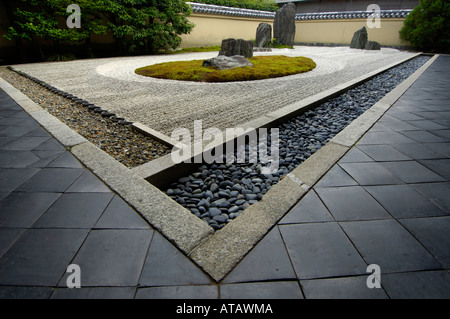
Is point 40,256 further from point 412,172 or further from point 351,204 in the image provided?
point 412,172

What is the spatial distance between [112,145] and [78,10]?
9.01m

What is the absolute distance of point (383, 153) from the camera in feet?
7.72

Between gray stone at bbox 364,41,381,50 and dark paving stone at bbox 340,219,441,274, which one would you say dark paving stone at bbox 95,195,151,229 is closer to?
dark paving stone at bbox 340,219,441,274

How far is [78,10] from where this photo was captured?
28.1 ft

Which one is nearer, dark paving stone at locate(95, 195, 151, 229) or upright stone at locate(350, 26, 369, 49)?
dark paving stone at locate(95, 195, 151, 229)

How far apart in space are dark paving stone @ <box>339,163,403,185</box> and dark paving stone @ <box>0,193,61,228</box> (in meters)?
2.33

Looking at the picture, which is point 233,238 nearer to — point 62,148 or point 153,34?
point 62,148

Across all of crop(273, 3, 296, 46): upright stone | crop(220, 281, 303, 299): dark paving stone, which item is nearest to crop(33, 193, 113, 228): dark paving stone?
crop(220, 281, 303, 299): dark paving stone

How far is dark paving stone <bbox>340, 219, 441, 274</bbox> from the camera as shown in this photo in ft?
3.92

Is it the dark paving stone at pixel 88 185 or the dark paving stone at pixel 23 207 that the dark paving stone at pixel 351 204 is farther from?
the dark paving stone at pixel 23 207

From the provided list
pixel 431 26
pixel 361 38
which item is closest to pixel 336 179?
pixel 431 26

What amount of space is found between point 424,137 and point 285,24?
14881 mm

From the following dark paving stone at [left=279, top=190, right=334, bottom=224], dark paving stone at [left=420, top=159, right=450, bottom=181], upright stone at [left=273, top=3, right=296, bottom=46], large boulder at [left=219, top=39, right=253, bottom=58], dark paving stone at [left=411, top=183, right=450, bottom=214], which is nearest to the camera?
dark paving stone at [left=279, top=190, right=334, bottom=224]
